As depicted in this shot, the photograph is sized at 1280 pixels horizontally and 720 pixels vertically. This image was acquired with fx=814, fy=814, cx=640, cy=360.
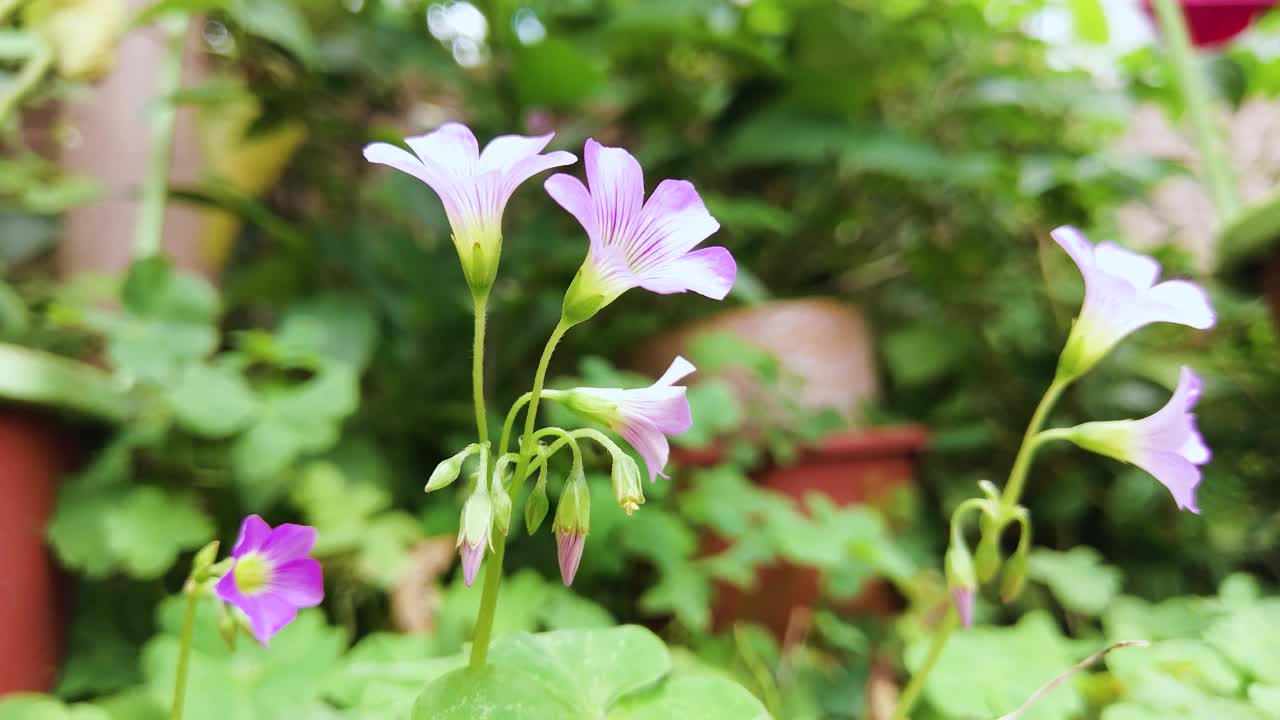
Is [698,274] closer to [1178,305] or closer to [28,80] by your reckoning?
[1178,305]

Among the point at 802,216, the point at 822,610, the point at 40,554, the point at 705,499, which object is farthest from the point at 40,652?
the point at 802,216

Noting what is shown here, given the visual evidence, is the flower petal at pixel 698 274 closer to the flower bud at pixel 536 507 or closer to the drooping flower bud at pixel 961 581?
the flower bud at pixel 536 507

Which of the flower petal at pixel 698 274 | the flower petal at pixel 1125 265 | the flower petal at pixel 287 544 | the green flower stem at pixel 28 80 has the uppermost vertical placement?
the green flower stem at pixel 28 80

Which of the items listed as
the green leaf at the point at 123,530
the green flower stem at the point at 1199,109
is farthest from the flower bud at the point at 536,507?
the green flower stem at the point at 1199,109

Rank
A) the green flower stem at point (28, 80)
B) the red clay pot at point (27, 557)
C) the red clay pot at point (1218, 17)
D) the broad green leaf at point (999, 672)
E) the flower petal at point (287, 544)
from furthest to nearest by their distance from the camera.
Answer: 1. the red clay pot at point (1218, 17)
2. the green flower stem at point (28, 80)
3. the red clay pot at point (27, 557)
4. the broad green leaf at point (999, 672)
5. the flower petal at point (287, 544)

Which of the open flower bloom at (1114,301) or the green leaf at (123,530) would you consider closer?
the open flower bloom at (1114,301)

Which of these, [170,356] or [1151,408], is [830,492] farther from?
[170,356]
